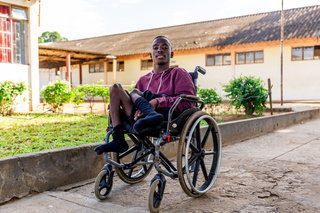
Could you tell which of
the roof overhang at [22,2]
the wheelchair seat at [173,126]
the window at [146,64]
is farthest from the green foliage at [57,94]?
the window at [146,64]

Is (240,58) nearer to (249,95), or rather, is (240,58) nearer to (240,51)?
(240,51)

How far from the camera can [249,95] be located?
8109 mm

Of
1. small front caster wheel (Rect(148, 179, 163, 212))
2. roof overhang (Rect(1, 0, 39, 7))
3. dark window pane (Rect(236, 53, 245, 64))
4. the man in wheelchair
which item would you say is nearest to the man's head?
the man in wheelchair

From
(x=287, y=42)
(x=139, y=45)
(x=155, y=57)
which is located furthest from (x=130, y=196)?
(x=139, y=45)

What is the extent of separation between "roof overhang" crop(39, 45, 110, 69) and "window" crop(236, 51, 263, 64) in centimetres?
735

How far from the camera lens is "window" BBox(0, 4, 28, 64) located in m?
8.90

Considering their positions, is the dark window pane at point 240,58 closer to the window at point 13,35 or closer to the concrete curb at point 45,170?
the window at point 13,35

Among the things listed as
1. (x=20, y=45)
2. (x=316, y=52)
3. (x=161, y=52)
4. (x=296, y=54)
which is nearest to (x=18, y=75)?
(x=20, y=45)

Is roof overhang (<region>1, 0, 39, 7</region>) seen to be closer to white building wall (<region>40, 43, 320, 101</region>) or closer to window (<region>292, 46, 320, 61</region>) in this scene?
white building wall (<region>40, 43, 320, 101</region>)

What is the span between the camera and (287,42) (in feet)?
51.1

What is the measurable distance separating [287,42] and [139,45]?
894 cm

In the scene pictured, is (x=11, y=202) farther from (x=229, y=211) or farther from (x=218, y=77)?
(x=218, y=77)

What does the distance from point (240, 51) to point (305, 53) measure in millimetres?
3241

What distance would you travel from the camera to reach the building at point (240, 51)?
605 inches
